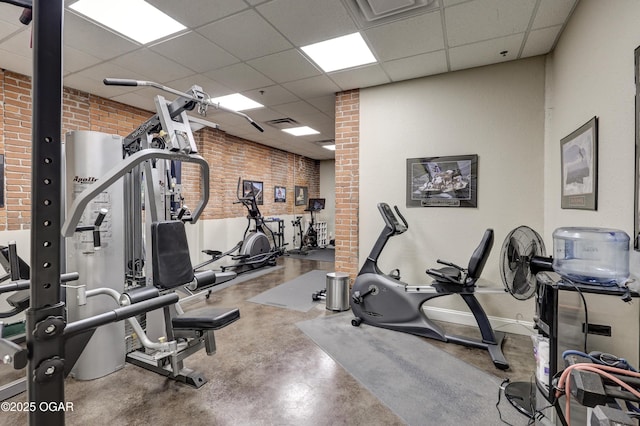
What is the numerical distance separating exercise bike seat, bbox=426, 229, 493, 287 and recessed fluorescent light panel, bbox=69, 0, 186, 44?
335 centimetres

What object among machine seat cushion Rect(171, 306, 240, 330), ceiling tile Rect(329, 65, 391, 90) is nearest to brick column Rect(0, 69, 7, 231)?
machine seat cushion Rect(171, 306, 240, 330)

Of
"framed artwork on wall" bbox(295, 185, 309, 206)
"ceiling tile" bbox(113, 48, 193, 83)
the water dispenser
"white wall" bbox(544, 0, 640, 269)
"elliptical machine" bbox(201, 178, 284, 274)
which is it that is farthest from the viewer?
"framed artwork on wall" bbox(295, 185, 309, 206)

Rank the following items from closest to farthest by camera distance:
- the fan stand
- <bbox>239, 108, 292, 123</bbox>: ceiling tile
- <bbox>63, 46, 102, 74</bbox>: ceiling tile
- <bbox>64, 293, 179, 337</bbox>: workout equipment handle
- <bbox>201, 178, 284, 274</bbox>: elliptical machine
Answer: <bbox>64, 293, 179, 337</bbox>: workout equipment handle
the fan stand
<bbox>63, 46, 102, 74</bbox>: ceiling tile
<bbox>239, 108, 292, 123</bbox>: ceiling tile
<bbox>201, 178, 284, 274</bbox>: elliptical machine

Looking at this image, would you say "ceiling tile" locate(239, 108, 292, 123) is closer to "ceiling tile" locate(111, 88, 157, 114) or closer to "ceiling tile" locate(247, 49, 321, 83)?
"ceiling tile" locate(247, 49, 321, 83)

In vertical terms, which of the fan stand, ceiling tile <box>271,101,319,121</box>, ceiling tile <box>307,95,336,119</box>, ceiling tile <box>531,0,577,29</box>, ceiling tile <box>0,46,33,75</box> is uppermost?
ceiling tile <box>307,95,336,119</box>

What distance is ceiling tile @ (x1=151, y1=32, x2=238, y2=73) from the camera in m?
2.87

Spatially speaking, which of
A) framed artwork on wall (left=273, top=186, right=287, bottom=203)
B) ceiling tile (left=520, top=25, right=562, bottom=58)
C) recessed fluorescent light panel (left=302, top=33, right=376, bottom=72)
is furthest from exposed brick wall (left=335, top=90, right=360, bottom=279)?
framed artwork on wall (left=273, top=186, right=287, bottom=203)

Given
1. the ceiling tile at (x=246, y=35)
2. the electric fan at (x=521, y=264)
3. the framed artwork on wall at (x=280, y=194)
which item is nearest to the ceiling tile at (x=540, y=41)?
the electric fan at (x=521, y=264)

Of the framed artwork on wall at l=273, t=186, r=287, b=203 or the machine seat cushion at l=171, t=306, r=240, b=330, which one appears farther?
the framed artwork on wall at l=273, t=186, r=287, b=203

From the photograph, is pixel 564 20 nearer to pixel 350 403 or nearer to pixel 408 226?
pixel 408 226

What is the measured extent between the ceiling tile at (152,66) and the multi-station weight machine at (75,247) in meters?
1.09

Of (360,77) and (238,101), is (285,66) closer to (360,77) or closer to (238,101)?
(360,77)

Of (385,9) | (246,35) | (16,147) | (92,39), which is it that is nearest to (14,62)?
(16,147)

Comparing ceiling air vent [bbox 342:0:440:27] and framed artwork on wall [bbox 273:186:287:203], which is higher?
ceiling air vent [bbox 342:0:440:27]
